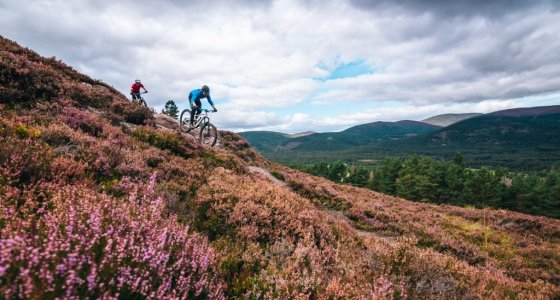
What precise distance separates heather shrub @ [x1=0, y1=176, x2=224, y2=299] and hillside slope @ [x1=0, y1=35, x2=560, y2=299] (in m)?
0.02

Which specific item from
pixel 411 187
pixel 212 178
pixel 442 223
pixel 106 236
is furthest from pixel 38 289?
pixel 411 187

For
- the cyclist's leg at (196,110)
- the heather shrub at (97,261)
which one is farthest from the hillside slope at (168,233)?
the cyclist's leg at (196,110)

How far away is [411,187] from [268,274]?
228ft

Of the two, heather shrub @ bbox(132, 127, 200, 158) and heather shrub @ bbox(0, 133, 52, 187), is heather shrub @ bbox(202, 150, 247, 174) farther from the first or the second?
heather shrub @ bbox(0, 133, 52, 187)

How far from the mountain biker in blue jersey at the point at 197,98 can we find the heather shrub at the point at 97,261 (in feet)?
42.3

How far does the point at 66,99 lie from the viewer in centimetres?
1230

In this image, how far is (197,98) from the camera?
1720 centimetres

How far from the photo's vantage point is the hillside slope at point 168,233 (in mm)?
2908

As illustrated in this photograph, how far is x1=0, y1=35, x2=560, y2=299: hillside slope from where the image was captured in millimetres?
2908

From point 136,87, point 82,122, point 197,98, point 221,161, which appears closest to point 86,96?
point 82,122

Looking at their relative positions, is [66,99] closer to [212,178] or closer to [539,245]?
[212,178]

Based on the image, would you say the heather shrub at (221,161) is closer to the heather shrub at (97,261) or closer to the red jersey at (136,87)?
the heather shrub at (97,261)

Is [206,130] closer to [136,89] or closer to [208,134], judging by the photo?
[208,134]

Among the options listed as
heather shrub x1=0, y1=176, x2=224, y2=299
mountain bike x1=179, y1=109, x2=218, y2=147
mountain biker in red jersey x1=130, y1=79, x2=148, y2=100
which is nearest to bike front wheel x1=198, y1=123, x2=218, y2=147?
mountain bike x1=179, y1=109, x2=218, y2=147
